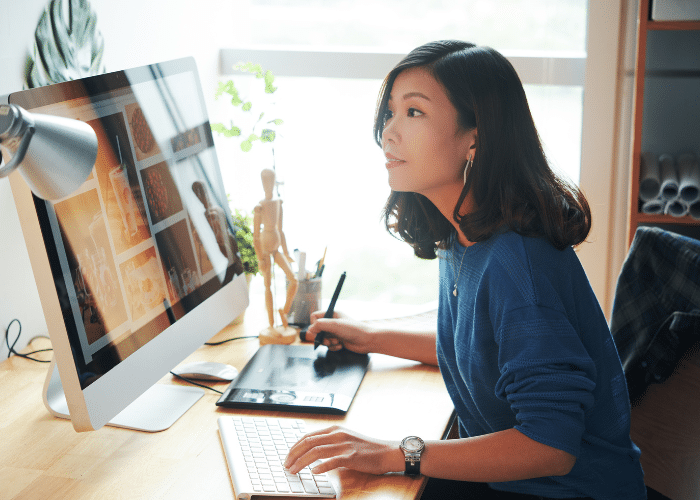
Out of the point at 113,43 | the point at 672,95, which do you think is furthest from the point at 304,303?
the point at 672,95

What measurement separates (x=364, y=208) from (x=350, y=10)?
2.42ft

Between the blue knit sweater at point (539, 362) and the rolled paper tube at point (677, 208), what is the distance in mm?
1031

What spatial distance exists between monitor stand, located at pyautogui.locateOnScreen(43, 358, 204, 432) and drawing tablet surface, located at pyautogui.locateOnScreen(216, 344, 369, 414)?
0.24 feet

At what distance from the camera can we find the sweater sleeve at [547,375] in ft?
2.96

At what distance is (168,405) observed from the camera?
45.1 inches

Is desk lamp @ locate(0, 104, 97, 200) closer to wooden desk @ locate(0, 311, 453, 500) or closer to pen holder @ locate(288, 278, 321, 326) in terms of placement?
wooden desk @ locate(0, 311, 453, 500)

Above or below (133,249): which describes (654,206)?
below

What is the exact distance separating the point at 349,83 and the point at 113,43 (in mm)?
945

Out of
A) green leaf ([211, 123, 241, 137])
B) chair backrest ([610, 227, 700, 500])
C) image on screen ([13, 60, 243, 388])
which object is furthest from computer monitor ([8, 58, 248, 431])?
chair backrest ([610, 227, 700, 500])

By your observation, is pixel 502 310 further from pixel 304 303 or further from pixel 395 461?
pixel 304 303

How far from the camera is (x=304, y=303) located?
4.93 ft

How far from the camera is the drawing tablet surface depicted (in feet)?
3.68

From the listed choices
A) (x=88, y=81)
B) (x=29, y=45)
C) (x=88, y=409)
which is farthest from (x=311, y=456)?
(x=29, y=45)

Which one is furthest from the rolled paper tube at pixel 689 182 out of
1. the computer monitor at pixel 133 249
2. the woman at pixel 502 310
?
the computer monitor at pixel 133 249
